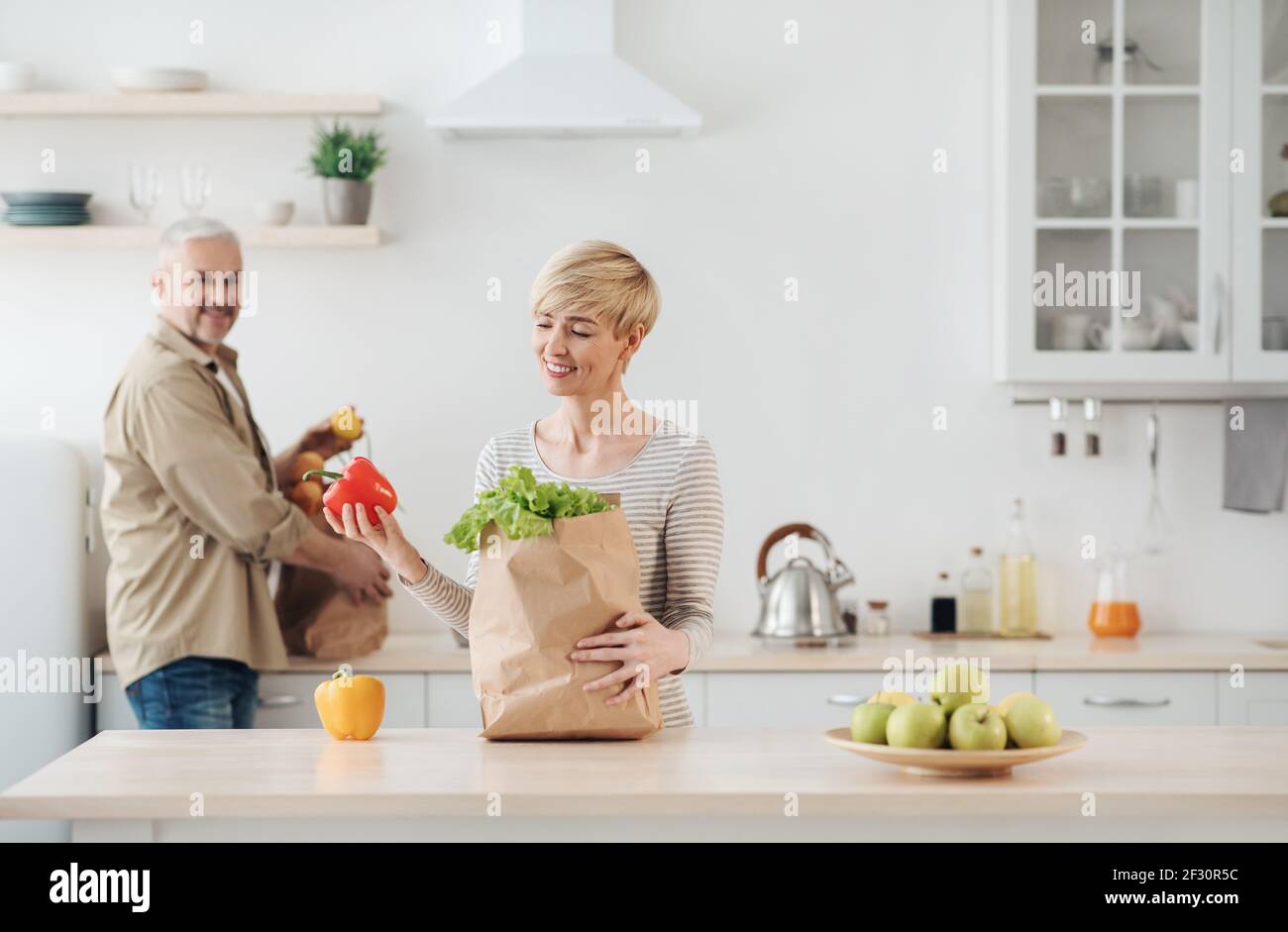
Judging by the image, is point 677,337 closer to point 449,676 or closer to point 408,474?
point 408,474

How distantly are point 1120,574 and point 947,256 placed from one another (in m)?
0.91

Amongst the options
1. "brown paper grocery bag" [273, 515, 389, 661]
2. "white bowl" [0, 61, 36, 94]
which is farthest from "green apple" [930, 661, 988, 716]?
"white bowl" [0, 61, 36, 94]

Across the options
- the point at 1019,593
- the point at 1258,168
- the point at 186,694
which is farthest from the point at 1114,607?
the point at 186,694

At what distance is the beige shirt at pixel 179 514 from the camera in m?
2.83

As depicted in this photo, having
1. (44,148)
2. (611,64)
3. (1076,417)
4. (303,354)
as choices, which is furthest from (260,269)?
(1076,417)

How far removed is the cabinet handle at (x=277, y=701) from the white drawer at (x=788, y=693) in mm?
905

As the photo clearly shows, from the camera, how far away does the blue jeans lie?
9.39 feet

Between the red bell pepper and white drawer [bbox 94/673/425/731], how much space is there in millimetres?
1409

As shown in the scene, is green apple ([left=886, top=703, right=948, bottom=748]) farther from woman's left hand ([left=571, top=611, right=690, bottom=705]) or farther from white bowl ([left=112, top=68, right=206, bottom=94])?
white bowl ([left=112, top=68, right=206, bottom=94])

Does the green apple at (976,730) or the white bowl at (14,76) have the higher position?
the white bowl at (14,76)

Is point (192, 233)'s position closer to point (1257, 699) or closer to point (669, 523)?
point (669, 523)

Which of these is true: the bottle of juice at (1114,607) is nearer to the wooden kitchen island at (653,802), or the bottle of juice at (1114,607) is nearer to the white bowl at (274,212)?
the wooden kitchen island at (653,802)

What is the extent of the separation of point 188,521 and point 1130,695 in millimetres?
2059

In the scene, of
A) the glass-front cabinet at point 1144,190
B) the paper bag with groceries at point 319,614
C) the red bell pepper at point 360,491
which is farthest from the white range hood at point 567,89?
the red bell pepper at point 360,491
